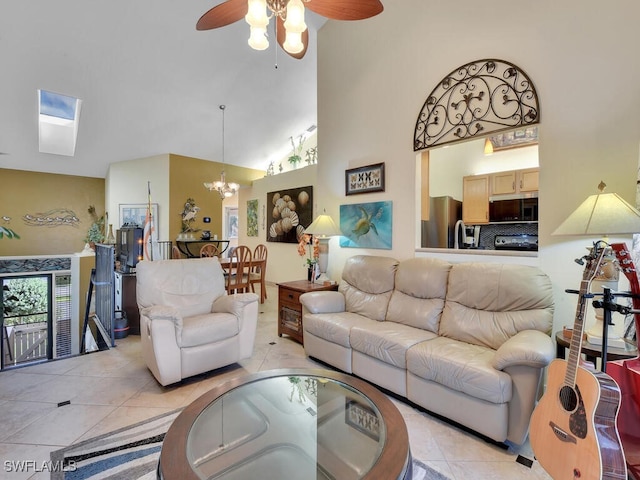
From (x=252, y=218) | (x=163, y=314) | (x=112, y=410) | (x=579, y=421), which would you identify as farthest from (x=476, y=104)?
(x=252, y=218)

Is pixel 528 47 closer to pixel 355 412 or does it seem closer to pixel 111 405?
pixel 355 412

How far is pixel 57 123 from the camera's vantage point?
5.57 metres

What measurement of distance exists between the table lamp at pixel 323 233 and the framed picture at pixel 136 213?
15.0 ft

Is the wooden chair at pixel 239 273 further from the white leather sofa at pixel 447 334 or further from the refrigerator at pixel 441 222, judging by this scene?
the refrigerator at pixel 441 222

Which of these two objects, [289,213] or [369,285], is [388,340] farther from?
[289,213]

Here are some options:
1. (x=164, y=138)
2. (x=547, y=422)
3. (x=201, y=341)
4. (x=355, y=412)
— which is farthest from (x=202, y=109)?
(x=547, y=422)

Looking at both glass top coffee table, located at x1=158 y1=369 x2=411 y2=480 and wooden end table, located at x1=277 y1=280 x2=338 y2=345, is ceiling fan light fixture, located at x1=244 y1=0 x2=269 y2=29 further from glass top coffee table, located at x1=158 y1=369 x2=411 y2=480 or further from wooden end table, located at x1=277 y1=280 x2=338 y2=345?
wooden end table, located at x1=277 y1=280 x2=338 y2=345

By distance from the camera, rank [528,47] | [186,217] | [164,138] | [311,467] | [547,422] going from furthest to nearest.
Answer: [186,217], [164,138], [528,47], [547,422], [311,467]

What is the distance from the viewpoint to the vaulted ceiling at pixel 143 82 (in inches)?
140

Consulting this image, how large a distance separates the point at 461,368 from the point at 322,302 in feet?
4.76

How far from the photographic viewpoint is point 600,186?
1826 mm

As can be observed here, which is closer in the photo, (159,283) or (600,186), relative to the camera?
(600,186)

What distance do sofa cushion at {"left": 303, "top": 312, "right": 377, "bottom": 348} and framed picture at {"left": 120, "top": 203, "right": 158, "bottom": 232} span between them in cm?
517

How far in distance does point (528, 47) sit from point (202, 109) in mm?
5098
